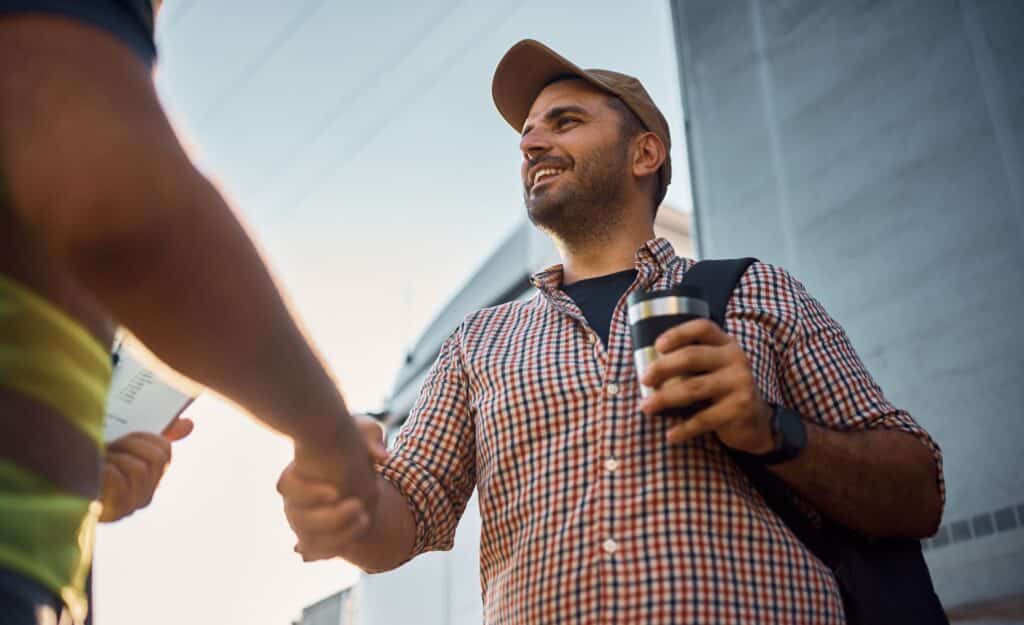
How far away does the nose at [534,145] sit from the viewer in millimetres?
1831

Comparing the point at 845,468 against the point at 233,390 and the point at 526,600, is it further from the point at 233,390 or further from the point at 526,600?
the point at 233,390

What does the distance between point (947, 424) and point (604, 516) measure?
1.18 meters

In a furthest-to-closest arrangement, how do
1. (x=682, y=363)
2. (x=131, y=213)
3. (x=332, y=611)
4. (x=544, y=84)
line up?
(x=332, y=611)
(x=544, y=84)
(x=682, y=363)
(x=131, y=213)

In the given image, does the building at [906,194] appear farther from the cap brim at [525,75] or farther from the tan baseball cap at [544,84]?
the cap brim at [525,75]

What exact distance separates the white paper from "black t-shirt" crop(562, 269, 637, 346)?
746mm

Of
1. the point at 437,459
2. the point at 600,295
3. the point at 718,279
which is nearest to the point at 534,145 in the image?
the point at 600,295

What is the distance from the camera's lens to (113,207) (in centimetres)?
50

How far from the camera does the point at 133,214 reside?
0.50m

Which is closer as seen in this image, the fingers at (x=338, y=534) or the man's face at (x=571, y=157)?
the fingers at (x=338, y=534)

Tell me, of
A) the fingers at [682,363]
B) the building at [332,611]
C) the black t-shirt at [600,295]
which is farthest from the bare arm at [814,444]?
the building at [332,611]

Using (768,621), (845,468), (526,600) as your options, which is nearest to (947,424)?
(845,468)

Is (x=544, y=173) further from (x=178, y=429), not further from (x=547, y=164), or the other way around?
(x=178, y=429)

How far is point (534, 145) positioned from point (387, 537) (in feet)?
2.86

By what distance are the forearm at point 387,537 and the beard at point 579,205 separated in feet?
2.10
